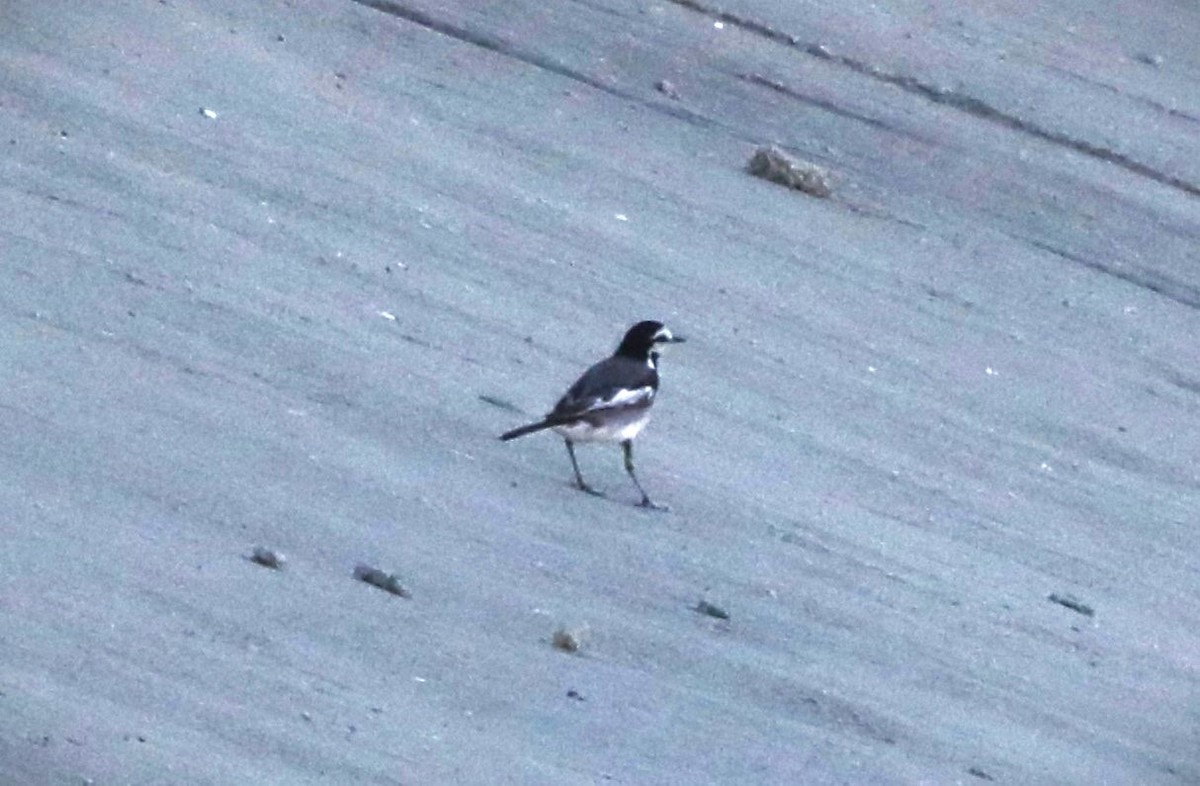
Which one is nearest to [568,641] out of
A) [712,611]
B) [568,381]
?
[712,611]

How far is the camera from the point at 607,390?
12.1 metres

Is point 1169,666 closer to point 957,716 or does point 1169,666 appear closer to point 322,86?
point 957,716

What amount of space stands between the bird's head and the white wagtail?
6 cm

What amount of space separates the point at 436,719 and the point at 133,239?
4608 millimetres

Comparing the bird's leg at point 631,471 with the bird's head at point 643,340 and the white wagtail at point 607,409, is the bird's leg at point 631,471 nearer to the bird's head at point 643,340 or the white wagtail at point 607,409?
the white wagtail at point 607,409

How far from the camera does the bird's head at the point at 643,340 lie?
12906 millimetres

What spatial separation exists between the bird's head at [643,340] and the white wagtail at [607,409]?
0.06 metres

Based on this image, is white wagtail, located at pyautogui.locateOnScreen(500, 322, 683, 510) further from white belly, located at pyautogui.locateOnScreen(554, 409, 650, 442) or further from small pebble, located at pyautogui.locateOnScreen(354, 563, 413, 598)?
small pebble, located at pyautogui.locateOnScreen(354, 563, 413, 598)

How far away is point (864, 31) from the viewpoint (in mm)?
19406

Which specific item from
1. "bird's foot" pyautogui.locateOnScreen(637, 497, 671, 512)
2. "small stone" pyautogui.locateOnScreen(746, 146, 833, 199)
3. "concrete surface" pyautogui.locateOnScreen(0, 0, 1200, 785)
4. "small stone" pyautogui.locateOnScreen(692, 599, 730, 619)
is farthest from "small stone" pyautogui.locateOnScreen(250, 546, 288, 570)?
"small stone" pyautogui.locateOnScreen(746, 146, 833, 199)

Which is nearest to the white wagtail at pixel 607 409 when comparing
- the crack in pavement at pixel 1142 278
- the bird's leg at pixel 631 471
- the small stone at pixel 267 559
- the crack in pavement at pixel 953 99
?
the bird's leg at pixel 631 471

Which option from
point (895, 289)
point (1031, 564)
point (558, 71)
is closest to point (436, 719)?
point (1031, 564)

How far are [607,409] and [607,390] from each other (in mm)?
136

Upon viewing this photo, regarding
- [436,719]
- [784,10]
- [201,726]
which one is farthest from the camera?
[784,10]
